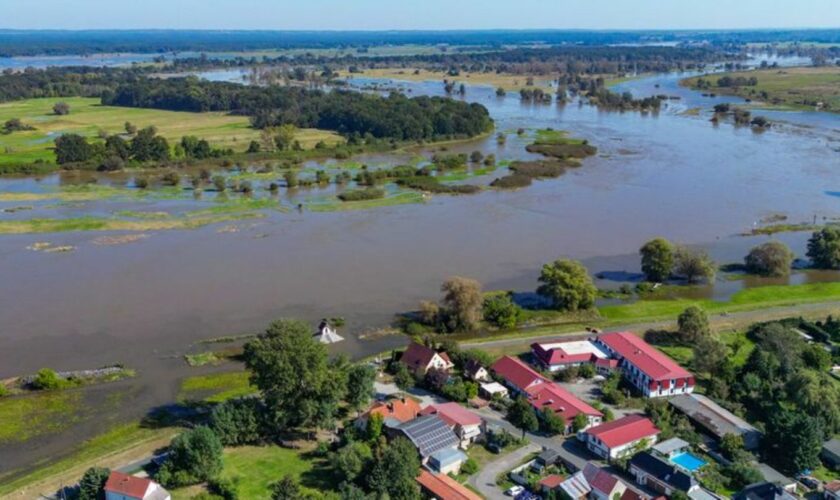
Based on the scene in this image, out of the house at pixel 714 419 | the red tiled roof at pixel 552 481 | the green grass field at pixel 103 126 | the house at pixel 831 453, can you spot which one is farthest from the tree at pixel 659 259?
the green grass field at pixel 103 126

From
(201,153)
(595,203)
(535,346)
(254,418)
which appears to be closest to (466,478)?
(254,418)

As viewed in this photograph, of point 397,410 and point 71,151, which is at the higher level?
point 71,151

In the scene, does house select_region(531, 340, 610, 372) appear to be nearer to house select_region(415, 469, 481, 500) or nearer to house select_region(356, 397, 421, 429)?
house select_region(356, 397, 421, 429)

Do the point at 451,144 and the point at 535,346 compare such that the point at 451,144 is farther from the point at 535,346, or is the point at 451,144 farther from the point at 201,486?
the point at 201,486

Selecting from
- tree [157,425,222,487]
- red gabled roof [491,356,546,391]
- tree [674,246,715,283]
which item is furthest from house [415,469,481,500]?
tree [674,246,715,283]

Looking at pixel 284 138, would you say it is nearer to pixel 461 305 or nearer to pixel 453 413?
pixel 461 305

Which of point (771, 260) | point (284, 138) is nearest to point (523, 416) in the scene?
point (771, 260)
